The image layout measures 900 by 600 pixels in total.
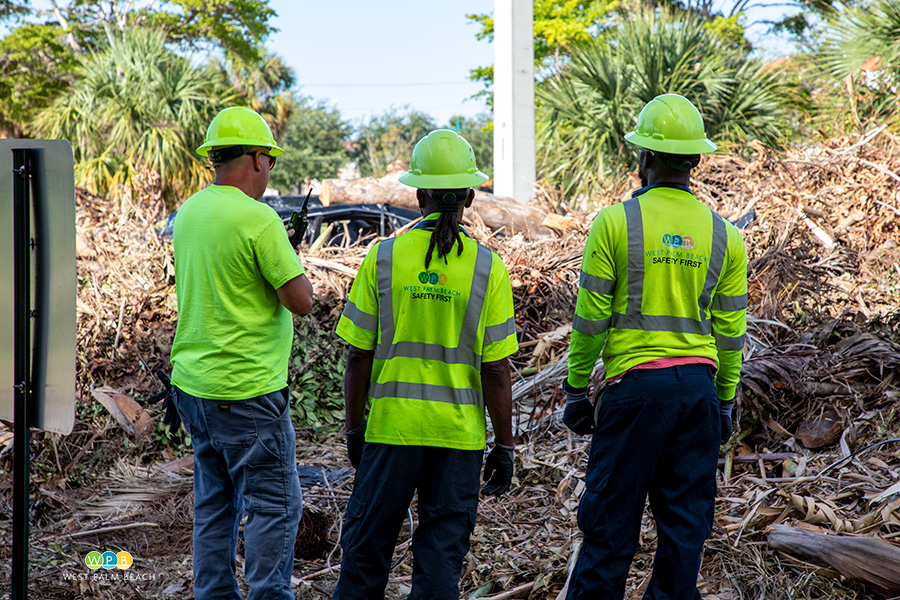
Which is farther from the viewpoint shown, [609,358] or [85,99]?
[85,99]

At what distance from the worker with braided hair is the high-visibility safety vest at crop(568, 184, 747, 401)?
0.36 meters

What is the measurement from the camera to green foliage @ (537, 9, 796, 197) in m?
12.1

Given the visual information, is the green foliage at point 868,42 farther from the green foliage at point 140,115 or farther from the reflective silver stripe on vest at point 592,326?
the green foliage at point 140,115

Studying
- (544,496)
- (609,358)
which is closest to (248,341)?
(609,358)

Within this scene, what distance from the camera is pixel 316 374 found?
5.85 metres

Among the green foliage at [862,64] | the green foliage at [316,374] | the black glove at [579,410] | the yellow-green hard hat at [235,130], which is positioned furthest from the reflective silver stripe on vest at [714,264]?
the green foliage at [862,64]

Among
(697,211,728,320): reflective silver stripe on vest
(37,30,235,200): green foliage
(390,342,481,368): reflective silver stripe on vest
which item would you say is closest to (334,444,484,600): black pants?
(390,342,481,368): reflective silver stripe on vest

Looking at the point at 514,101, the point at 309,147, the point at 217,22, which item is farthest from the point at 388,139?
the point at 514,101

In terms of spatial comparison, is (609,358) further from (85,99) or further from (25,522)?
(85,99)

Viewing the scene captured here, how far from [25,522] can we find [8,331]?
1.86 ft

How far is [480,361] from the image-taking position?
2600 millimetres

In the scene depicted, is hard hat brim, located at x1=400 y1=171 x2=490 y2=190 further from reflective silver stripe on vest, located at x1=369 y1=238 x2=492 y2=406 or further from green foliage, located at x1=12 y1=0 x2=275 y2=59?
green foliage, located at x1=12 y1=0 x2=275 y2=59

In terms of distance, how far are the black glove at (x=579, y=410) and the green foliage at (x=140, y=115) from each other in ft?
43.7

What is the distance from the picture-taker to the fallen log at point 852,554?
3.12 metres
